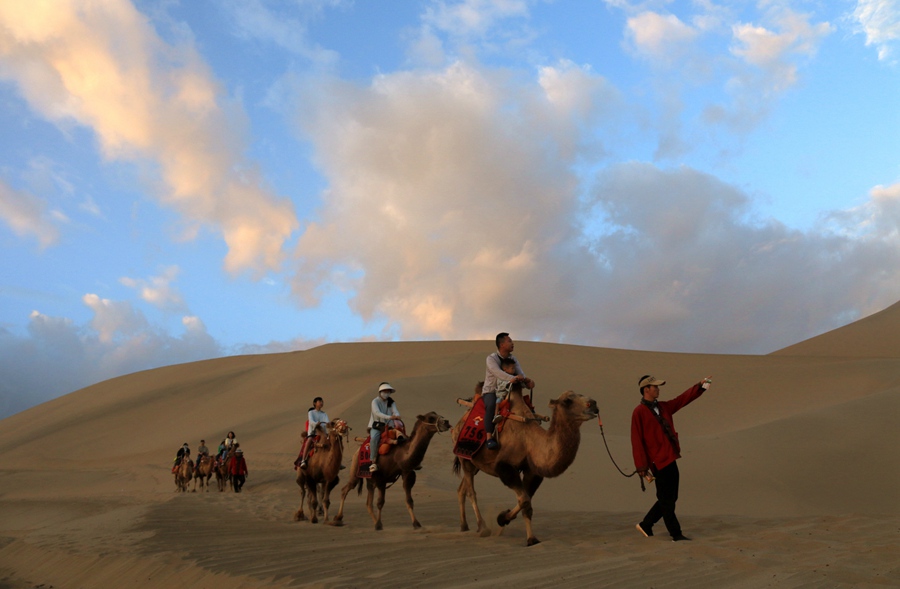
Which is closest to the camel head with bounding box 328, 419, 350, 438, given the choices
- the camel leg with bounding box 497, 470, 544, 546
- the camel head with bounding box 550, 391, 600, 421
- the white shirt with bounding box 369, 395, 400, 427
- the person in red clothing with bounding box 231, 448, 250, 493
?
the white shirt with bounding box 369, 395, 400, 427

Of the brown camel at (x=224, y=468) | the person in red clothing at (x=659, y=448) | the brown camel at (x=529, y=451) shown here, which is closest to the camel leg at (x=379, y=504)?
the brown camel at (x=529, y=451)

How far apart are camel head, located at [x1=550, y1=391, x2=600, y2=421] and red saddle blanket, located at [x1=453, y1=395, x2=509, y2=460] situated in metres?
1.19

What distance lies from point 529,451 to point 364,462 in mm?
4037

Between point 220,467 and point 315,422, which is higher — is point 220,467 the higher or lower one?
the lower one

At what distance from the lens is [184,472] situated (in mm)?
26844

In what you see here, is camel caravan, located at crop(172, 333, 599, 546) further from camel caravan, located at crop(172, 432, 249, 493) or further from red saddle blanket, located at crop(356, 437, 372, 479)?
camel caravan, located at crop(172, 432, 249, 493)

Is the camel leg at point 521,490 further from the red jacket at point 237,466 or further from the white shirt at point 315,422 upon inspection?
the red jacket at point 237,466

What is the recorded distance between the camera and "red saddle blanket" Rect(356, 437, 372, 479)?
12305 mm

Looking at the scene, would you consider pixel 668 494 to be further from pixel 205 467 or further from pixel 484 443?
pixel 205 467

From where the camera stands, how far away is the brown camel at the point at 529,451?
8.88 meters

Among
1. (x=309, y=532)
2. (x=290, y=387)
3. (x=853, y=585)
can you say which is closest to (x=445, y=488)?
(x=309, y=532)

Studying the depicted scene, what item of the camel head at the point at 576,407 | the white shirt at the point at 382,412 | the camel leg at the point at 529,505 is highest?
the white shirt at the point at 382,412

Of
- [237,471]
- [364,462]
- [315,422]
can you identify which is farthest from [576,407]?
[237,471]

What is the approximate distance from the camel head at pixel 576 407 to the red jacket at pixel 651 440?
28.6 inches
